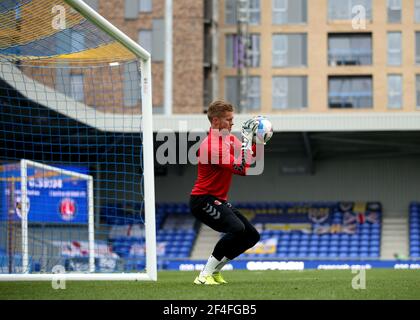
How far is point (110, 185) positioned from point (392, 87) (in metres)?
28.9

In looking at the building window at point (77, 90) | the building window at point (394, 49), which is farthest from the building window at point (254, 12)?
the building window at point (77, 90)

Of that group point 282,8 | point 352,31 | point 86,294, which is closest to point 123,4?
point 282,8

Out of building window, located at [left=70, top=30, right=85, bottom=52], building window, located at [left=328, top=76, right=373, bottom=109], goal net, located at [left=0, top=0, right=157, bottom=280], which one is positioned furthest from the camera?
building window, located at [left=328, top=76, right=373, bottom=109]

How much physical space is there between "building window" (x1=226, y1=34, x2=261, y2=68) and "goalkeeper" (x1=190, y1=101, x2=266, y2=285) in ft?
136

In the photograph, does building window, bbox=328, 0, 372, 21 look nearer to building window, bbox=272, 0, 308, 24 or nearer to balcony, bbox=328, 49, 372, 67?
building window, bbox=272, 0, 308, 24

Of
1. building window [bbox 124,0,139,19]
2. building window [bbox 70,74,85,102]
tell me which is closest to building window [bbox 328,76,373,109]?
building window [bbox 124,0,139,19]

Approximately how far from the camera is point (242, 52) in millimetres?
51688

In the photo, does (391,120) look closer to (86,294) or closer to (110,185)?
(110,185)

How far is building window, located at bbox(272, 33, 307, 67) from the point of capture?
52.3m

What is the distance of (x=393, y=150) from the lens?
37.0 metres

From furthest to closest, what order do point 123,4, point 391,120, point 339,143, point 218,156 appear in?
point 123,4, point 339,143, point 391,120, point 218,156

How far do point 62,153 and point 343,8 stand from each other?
37.4 m

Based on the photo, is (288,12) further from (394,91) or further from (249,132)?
(249,132)

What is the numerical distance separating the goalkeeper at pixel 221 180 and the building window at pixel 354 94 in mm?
42523
